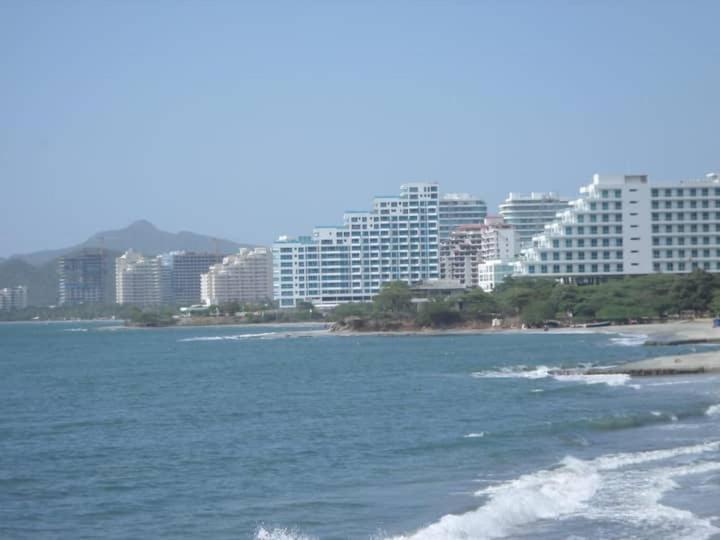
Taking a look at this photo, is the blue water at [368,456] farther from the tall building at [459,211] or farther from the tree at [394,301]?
→ the tall building at [459,211]

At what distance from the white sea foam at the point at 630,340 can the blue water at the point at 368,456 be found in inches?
451

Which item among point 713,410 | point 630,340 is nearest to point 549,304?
point 630,340

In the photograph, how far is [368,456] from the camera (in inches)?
1019

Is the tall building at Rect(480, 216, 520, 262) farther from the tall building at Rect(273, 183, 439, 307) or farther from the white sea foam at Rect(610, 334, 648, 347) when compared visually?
the white sea foam at Rect(610, 334, 648, 347)

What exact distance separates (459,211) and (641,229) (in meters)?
69.7

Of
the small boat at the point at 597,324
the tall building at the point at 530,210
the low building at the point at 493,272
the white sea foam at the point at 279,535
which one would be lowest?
the white sea foam at the point at 279,535

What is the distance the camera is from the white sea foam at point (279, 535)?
17281 millimetres

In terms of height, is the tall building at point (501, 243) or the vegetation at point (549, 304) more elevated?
the tall building at point (501, 243)

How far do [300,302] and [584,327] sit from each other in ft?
209

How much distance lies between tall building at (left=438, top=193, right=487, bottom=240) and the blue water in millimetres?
109488

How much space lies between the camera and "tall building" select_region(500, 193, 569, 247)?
160375 mm

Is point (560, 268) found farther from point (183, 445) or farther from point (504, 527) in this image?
point (504, 527)

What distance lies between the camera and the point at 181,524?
744 inches

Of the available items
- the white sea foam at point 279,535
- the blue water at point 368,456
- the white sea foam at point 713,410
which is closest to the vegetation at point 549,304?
the blue water at point 368,456
